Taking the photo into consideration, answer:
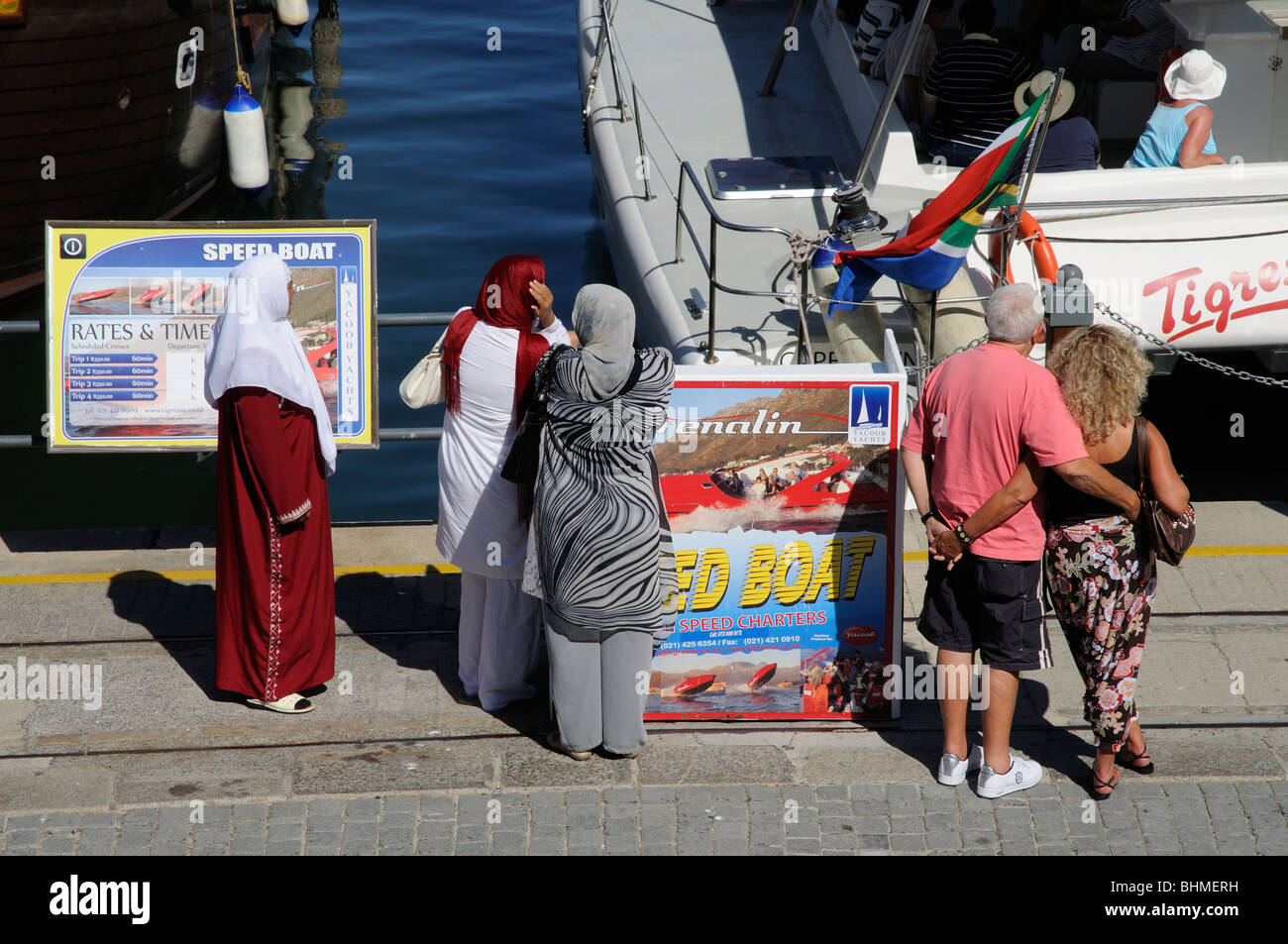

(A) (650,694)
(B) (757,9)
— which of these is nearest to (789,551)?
(A) (650,694)

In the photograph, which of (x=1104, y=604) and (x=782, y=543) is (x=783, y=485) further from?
(x=1104, y=604)

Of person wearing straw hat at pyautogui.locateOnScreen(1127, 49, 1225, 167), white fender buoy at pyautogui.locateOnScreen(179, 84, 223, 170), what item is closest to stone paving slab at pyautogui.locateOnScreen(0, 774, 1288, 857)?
person wearing straw hat at pyautogui.locateOnScreen(1127, 49, 1225, 167)

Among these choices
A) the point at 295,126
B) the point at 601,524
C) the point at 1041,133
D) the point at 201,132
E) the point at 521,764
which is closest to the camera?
the point at 601,524

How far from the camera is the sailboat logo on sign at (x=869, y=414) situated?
183 inches

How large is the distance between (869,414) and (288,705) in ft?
7.43

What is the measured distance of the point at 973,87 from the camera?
25.0 feet

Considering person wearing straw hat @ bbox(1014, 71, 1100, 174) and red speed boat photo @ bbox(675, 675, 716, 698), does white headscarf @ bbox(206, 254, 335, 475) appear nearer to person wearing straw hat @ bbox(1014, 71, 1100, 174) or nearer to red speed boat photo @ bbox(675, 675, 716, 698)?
red speed boat photo @ bbox(675, 675, 716, 698)

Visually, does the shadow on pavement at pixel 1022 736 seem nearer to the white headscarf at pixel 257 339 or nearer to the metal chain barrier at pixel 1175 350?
the metal chain barrier at pixel 1175 350

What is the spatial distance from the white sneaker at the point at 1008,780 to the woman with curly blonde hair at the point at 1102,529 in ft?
0.63

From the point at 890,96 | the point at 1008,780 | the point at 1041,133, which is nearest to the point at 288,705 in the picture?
the point at 1008,780

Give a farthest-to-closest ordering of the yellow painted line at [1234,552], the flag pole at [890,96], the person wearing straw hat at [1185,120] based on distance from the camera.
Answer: the flag pole at [890,96] → the person wearing straw hat at [1185,120] → the yellow painted line at [1234,552]

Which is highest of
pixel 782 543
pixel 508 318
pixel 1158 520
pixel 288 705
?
pixel 508 318

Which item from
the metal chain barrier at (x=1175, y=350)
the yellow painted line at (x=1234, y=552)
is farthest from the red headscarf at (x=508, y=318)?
the metal chain barrier at (x=1175, y=350)

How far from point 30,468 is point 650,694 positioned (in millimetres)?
6230
